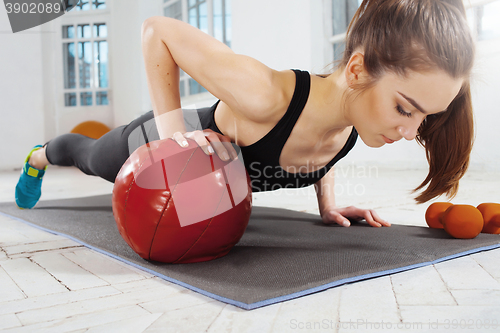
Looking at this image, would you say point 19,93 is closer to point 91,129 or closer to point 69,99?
point 69,99

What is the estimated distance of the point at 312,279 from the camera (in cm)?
94

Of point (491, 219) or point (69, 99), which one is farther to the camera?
point (69, 99)

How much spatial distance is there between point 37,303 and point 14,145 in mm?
6570

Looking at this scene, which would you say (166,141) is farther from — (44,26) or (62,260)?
(44,26)

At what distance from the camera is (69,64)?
739 centimetres

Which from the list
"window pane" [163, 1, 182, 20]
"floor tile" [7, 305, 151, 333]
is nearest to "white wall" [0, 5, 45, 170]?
"window pane" [163, 1, 182, 20]

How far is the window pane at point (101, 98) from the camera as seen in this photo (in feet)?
24.5

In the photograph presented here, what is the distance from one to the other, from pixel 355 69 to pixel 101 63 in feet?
24.1

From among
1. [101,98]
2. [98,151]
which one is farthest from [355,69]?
[101,98]

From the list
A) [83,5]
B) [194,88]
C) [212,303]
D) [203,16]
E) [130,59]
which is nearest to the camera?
[212,303]

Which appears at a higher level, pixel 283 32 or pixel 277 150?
pixel 283 32

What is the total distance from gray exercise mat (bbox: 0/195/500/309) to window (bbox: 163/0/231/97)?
4786 mm

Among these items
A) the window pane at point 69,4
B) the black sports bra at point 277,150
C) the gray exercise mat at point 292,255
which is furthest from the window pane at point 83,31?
the black sports bra at point 277,150

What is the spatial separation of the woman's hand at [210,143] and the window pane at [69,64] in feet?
23.2
